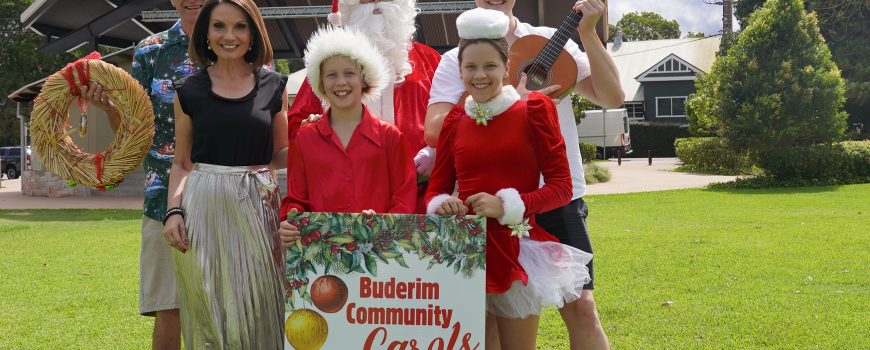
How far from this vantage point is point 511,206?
270 cm

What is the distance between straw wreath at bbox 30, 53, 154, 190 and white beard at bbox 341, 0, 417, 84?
0.93 meters

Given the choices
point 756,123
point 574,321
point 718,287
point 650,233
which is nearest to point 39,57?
point 756,123

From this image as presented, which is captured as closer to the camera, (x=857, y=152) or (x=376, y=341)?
(x=376, y=341)

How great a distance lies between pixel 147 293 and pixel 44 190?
59.9 feet

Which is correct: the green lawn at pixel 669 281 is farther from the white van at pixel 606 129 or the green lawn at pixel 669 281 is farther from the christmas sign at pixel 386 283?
the white van at pixel 606 129

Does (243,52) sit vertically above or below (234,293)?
above

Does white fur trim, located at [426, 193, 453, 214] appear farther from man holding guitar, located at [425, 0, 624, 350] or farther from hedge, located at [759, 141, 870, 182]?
hedge, located at [759, 141, 870, 182]

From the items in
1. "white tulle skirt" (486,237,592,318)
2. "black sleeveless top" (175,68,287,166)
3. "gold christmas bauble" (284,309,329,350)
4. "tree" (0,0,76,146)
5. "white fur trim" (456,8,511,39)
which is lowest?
"gold christmas bauble" (284,309,329,350)

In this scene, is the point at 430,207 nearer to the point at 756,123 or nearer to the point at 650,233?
the point at 650,233

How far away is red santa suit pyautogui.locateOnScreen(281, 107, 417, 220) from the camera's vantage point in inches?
115

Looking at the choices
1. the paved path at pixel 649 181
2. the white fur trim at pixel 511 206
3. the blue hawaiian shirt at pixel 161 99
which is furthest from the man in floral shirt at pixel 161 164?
the paved path at pixel 649 181

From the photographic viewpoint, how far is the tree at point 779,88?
736 inches

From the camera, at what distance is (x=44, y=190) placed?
1992 centimetres

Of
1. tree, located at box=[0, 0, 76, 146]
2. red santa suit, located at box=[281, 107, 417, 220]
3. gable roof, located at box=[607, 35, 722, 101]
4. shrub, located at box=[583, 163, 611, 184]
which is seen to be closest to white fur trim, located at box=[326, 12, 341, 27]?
red santa suit, located at box=[281, 107, 417, 220]
